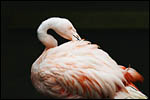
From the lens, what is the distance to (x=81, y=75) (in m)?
1.84

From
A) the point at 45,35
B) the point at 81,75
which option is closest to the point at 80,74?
the point at 81,75

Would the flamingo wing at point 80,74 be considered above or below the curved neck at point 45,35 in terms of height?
below

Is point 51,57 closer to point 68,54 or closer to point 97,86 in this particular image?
Result: point 68,54

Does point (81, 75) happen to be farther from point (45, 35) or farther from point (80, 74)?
point (45, 35)

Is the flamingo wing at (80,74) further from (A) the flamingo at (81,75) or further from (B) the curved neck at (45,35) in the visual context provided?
(B) the curved neck at (45,35)

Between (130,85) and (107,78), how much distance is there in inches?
8.3

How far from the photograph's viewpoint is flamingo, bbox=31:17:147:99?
184 cm

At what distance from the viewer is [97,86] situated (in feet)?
6.02

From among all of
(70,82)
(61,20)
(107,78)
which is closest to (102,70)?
(107,78)

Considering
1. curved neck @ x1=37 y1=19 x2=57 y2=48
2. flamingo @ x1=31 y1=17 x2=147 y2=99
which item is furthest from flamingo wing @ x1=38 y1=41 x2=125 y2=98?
curved neck @ x1=37 y1=19 x2=57 y2=48

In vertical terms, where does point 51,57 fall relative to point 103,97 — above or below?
above

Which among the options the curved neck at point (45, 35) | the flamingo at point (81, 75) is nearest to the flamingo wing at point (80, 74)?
the flamingo at point (81, 75)

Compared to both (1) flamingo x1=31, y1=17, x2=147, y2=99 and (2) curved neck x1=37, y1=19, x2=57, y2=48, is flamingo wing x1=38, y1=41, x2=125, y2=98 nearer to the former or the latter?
(1) flamingo x1=31, y1=17, x2=147, y2=99

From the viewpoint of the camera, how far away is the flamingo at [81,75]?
72.5 inches
